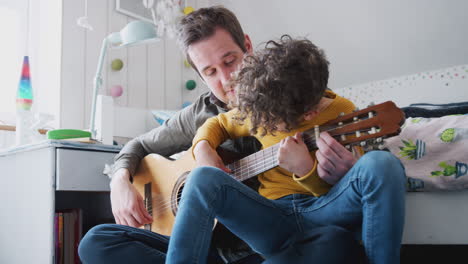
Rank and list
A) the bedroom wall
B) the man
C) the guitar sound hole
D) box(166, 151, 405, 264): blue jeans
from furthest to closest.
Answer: the bedroom wall → the guitar sound hole → the man → box(166, 151, 405, 264): blue jeans

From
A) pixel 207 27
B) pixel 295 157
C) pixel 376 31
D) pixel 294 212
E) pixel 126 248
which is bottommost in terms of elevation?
pixel 126 248

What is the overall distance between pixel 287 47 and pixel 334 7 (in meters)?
1.29

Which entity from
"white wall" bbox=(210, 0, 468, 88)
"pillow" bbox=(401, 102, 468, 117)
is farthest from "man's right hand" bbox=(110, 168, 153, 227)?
"white wall" bbox=(210, 0, 468, 88)

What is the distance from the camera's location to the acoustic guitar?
28.9 inches

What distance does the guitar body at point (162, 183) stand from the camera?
3.68ft

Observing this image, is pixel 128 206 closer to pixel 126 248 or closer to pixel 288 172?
pixel 126 248

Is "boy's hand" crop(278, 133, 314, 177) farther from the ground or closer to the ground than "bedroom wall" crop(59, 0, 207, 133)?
closer to the ground

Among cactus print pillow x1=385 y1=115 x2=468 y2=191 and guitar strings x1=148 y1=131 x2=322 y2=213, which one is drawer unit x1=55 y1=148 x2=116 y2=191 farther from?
cactus print pillow x1=385 y1=115 x2=468 y2=191

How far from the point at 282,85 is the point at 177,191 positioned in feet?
1.53

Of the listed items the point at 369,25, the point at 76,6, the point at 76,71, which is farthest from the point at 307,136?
the point at 76,6

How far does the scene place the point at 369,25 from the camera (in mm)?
1903

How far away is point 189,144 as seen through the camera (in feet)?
4.35

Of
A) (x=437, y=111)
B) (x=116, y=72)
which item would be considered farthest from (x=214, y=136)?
(x=116, y=72)

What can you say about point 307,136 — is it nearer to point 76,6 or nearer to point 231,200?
point 231,200
